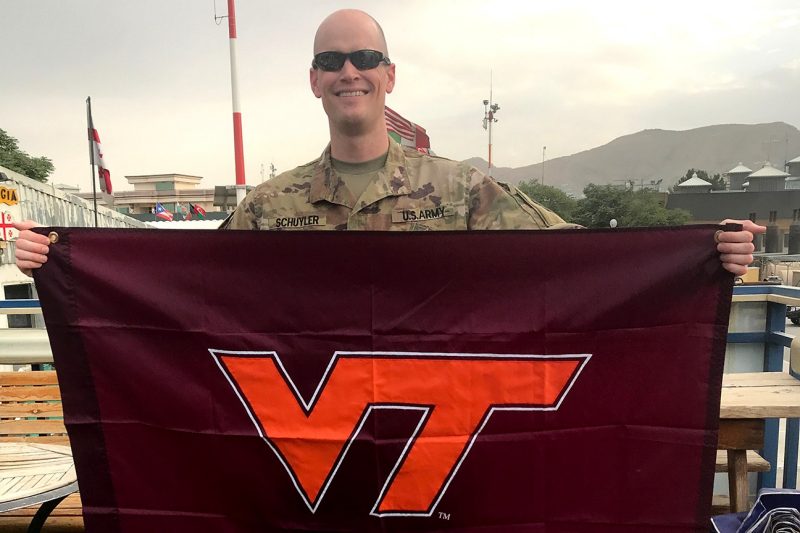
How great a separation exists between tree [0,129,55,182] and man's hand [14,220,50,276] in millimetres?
36602

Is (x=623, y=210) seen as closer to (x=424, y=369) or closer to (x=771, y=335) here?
(x=771, y=335)

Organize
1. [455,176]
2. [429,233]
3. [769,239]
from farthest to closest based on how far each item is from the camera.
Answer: [769,239]
[455,176]
[429,233]

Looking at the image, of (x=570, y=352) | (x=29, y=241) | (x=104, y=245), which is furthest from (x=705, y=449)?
(x=29, y=241)

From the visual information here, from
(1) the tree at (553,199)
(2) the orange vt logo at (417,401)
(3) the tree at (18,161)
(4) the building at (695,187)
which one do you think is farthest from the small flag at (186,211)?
(4) the building at (695,187)

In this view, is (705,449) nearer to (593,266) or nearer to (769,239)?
(593,266)

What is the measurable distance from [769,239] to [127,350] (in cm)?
7127

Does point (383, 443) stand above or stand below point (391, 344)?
below

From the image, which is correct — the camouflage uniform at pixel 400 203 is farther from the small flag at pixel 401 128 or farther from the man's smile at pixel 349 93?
the small flag at pixel 401 128

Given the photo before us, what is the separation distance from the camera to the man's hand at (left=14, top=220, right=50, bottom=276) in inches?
77.5

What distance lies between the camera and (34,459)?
2.57 m

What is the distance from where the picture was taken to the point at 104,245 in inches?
79.6

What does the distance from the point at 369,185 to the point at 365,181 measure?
0.05m

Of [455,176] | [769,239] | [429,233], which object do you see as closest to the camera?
[429,233]

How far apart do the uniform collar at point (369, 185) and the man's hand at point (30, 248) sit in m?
1.05
